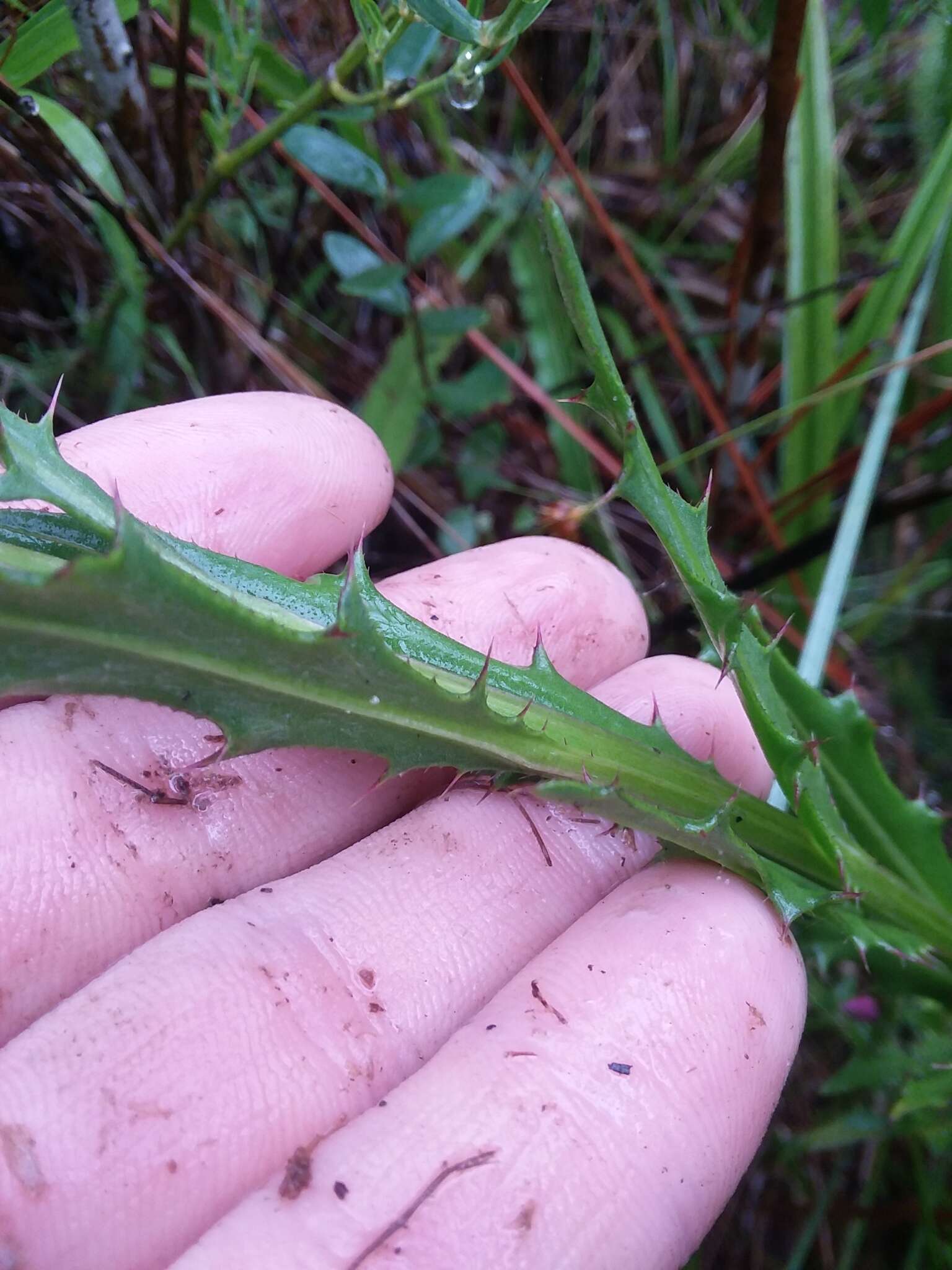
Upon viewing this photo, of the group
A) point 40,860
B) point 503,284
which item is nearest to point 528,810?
point 40,860

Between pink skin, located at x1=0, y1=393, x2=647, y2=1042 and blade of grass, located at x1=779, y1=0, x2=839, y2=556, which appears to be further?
blade of grass, located at x1=779, y1=0, x2=839, y2=556

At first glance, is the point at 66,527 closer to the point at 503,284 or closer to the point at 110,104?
the point at 110,104

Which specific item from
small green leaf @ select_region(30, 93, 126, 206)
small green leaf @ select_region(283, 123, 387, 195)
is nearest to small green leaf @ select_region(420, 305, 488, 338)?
small green leaf @ select_region(283, 123, 387, 195)

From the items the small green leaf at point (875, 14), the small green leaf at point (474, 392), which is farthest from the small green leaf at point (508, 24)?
the small green leaf at point (474, 392)

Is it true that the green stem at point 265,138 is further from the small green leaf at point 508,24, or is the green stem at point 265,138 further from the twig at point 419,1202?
the twig at point 419,1202

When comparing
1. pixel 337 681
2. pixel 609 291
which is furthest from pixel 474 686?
pixel 609 291

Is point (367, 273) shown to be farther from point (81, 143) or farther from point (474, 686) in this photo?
point (474, 686)

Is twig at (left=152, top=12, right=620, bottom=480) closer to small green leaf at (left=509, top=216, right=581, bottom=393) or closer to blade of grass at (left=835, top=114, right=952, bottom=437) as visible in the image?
small green leaf at (left=509, top=216, right=581, bottom=393)

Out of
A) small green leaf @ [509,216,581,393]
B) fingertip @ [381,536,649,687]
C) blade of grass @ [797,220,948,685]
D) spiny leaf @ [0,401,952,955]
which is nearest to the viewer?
spiny leaf @ [0,401,952,955]
